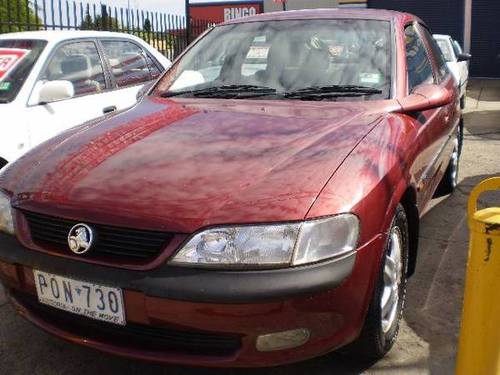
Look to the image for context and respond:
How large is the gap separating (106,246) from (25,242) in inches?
16.9

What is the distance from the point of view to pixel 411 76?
3.40 metres

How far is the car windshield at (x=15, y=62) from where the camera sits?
4.55m

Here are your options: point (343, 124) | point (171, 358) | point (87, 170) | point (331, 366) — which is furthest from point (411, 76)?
point (171, 358)

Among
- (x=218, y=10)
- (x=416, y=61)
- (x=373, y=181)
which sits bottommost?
(x=373, y=181)

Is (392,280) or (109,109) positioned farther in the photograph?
(109,109)

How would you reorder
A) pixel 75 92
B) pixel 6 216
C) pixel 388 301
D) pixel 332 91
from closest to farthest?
pixel 6 216, pixel 388 301, pixel 332 91, pixel 75 92

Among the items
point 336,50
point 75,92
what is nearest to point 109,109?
point 75,92

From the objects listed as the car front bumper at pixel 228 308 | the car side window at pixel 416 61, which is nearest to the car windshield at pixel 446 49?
the car side window at pixel 416 61

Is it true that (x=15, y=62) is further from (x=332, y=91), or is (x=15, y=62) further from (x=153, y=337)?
(x=153, y=337)

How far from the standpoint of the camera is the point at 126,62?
570 cm

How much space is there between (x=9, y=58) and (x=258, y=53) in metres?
2.38

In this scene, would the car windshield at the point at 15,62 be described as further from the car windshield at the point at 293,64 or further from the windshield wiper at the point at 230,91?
the windshield wiper at the point at 230,91

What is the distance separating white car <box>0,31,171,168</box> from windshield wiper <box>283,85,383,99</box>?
4.01 feet

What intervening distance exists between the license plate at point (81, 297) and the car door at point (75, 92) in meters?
2.33
